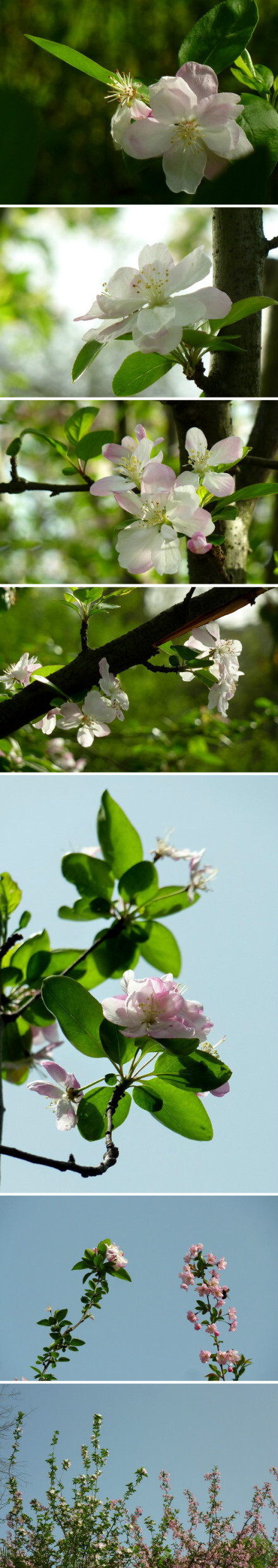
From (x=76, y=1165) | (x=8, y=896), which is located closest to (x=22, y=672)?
(x=8, y=896)

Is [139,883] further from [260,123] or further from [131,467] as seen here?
[260,123]

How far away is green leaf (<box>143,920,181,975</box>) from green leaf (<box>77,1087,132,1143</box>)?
8 cm

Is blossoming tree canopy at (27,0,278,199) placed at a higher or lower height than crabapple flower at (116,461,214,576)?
higher

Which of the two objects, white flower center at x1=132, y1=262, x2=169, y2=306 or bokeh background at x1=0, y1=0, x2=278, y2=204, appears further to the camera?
bokeh background at x1=0, y1=0, x2=278, y2=204

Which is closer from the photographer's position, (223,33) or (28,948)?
(223,33)

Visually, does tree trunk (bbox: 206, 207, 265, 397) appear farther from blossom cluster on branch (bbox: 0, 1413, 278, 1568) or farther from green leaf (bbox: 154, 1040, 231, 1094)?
blossom cluster on branch (bbox: 0, 1413, 278, 1568)

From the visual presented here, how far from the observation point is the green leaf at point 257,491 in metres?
0.38

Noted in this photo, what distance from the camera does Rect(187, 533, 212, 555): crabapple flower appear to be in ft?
1.22

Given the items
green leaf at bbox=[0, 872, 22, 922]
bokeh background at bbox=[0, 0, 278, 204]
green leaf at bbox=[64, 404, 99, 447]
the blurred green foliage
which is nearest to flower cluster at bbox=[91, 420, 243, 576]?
green leaf at bbox=[64, 404, 99, 447]

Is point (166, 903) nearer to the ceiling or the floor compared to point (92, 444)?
nearer to the floor

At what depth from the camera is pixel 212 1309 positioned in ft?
1.71

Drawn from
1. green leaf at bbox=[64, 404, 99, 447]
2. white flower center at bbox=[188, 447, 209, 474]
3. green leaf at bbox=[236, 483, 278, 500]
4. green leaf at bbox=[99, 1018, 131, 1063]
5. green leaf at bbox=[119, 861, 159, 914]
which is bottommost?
green leaf at bbox=[99, 1018, 131, 1063]

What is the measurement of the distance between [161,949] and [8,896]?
0.09 m

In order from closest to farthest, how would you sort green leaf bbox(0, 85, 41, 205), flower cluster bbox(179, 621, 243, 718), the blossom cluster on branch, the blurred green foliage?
flower cluster bbox(179, 621, 243, 718) < the blossom cluster on branch < green leaf bbox(0, 85, 41, 205) < the blurred green foliage
